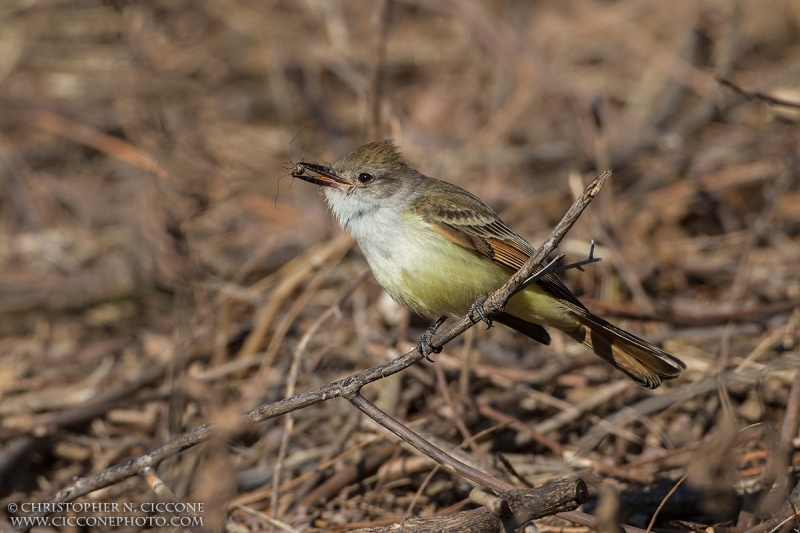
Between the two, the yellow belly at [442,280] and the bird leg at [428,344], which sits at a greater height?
the yellow belly at [442,280]

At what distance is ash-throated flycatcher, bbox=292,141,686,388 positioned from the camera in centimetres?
413

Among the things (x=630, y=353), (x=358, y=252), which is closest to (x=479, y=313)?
(x=630, y=353)

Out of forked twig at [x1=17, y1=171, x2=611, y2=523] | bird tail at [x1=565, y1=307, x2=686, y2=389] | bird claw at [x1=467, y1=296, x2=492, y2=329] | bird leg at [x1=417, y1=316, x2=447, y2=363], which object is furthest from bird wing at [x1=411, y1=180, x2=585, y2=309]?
forked twig at [x1=17, y1=171, x2=611, y2=523]

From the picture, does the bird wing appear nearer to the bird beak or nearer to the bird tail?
the bird tail

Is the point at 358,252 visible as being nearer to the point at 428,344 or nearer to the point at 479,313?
the point at 428,344

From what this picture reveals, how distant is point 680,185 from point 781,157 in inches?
33.3

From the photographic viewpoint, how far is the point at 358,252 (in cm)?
704

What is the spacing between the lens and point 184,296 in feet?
16.2

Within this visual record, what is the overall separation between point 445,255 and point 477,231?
12.6 inches

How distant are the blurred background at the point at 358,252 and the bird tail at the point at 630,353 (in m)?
0.29

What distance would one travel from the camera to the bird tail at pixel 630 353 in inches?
155

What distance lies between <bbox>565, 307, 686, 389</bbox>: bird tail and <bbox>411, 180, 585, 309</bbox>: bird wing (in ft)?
0.49

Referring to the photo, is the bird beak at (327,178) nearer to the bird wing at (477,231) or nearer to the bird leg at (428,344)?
the bird wing at (477,231)

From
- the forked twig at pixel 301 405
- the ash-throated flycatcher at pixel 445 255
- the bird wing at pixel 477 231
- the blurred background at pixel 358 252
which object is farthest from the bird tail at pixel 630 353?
the forked twig at pixel 301 405
